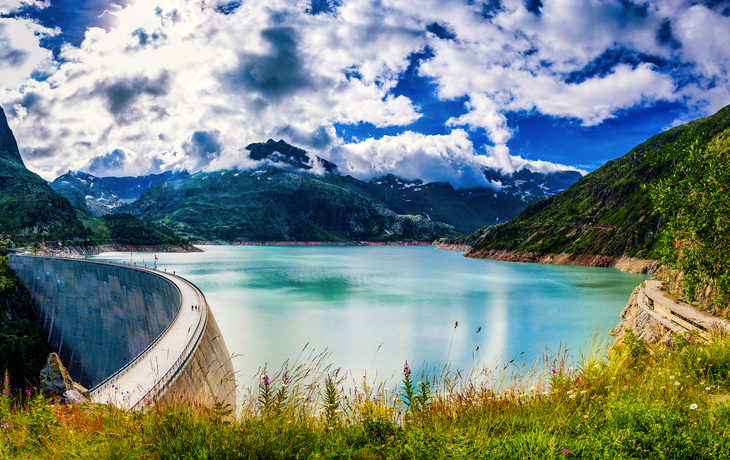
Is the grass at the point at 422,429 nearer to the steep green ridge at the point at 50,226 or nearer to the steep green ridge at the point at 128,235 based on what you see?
the steep green ridge at the point at 50,226

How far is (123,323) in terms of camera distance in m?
37.5

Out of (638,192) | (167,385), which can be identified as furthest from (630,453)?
A: (638,192)

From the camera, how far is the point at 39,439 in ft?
18.1

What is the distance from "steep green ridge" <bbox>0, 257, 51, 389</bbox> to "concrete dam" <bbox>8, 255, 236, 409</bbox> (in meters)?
1.35

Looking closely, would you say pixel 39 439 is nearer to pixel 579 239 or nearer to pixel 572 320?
pixel 572 320

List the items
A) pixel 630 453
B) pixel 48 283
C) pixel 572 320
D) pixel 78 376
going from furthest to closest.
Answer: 1. pixel 48 283
2. pixel 78 376
3. pixel 572 320
4. pixel 630 453

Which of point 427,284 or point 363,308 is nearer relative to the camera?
point 363,308

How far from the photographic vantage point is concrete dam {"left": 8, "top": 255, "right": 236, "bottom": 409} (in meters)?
13.7

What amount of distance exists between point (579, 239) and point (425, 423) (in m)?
134

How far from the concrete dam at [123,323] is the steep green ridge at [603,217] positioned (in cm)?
9440

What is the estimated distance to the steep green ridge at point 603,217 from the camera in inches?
4122

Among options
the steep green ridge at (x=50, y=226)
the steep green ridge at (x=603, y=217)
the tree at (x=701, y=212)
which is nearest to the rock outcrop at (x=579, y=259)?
the steep green ridge at (x=603, y=217)

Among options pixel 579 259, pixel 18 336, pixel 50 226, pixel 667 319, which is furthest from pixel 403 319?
pixel 50 226

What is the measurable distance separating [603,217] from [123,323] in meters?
135
